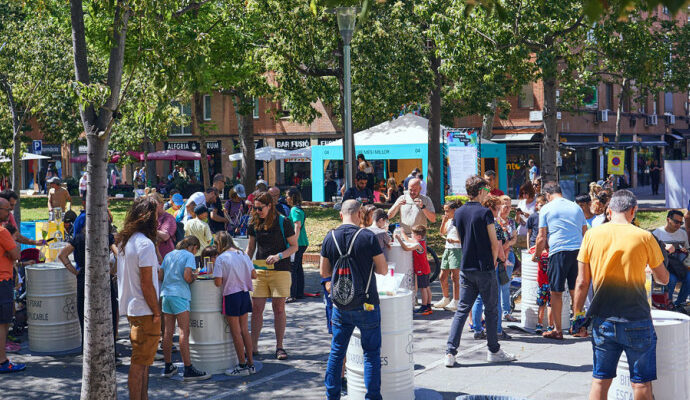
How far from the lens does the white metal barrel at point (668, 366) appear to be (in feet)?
20.1

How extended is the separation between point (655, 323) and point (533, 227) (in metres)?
3.72

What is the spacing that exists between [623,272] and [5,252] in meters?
6.20

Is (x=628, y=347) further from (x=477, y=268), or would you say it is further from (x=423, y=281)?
(x=423, y=281)

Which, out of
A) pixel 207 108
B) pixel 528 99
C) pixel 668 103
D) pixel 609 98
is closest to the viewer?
pixel 528 99

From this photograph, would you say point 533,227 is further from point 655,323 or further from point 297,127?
point 297,127

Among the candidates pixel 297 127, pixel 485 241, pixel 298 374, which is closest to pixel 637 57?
pixel 485 241

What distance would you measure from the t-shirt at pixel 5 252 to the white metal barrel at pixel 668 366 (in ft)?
19.9

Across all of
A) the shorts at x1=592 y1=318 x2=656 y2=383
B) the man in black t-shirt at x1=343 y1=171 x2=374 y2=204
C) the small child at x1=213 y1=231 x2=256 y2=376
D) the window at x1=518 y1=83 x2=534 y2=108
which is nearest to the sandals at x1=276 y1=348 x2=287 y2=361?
the small child at x1=213 y1=231 x2=256 y2=376

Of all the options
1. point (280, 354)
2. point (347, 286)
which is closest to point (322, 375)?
point (280, 354)

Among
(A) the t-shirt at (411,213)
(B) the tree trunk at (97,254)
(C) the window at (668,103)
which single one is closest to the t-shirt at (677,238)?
(A) the t-shirt at (411,213)

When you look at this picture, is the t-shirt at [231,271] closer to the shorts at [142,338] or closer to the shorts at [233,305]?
the shorts at [233,305]

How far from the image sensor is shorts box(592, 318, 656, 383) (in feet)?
18.2

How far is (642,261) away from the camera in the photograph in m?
5.62

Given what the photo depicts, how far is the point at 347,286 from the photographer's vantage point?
6.37 metres
